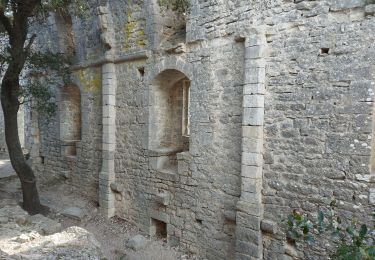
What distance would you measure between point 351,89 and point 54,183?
8.93 meters

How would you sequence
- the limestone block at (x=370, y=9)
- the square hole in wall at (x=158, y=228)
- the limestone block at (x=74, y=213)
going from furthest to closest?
the limestone block at (x=74, y=213) → the square hole in wall at (x=158, y=228) → the limestone block at (x=370, y=9)

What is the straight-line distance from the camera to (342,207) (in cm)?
433

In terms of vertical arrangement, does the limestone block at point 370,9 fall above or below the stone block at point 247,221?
above

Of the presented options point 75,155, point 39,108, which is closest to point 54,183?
point 75,155

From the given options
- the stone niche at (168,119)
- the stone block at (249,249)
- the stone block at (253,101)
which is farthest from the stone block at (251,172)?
the stone niche at (168,119)

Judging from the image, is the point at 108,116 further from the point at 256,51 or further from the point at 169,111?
the point at 256,51

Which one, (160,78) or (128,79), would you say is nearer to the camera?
(160,78)

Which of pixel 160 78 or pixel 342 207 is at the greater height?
pixel 160 78

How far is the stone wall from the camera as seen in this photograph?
4293mm

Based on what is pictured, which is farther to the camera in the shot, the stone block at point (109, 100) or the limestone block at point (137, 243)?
the stone block at point (109, 100)

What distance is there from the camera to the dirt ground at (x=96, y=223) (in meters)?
6.18

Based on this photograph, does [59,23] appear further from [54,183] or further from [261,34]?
[261,34]

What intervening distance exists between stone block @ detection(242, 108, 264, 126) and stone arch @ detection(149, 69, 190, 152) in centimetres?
223

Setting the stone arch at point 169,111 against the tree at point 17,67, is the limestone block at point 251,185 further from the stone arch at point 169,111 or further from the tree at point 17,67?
the tree at point 17,67
